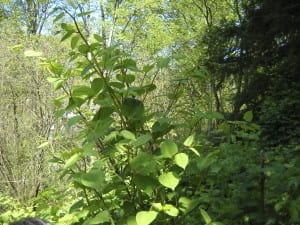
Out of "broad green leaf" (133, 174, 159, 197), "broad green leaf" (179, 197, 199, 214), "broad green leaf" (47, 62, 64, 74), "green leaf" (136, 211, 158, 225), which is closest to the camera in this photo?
"green leaf" (136, 211, 158, 225)

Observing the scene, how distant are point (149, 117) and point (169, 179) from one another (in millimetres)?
360

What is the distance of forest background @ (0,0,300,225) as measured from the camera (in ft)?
5.94

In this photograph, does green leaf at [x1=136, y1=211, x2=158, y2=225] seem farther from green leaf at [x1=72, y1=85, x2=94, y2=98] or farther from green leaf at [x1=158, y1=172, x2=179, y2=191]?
green leaf at [x1=72, y1=85, x2=94, y2=98]

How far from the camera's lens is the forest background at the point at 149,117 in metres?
1.81

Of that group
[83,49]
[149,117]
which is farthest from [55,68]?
[149,117]

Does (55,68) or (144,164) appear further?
(55,68)

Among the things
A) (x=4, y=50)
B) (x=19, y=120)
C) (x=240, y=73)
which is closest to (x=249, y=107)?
(x=240, y=73)

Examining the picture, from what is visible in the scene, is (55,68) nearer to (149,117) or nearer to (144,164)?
(149,117)

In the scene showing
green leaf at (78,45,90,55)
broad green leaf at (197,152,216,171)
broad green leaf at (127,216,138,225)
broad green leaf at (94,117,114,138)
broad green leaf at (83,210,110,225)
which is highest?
green leaf at (78,45,90,55)

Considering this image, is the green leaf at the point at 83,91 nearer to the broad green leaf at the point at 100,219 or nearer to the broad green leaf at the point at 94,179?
the broad green leaf at the point at 94,179

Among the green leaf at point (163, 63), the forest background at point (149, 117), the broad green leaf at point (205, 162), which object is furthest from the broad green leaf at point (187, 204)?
the green leaf at point (163, 63)

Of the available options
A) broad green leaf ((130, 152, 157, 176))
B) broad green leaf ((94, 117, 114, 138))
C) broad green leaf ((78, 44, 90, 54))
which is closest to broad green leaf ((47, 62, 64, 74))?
broad green leaf ((78, 44, 90, 54))

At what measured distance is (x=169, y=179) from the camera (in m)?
1.63

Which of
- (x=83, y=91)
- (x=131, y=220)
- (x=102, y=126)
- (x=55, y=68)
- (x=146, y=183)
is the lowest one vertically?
(x=131, y=220)
